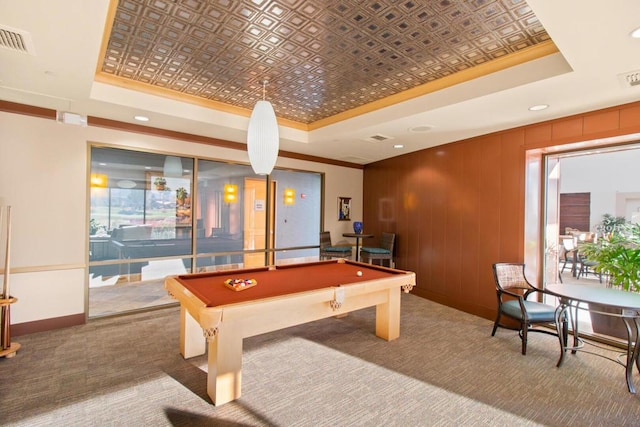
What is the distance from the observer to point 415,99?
3.71m

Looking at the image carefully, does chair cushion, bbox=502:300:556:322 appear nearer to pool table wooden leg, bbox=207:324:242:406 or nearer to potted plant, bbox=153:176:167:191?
pool table wooden leg, bbox=207:324:242:406

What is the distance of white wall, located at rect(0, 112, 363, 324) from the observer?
359cm

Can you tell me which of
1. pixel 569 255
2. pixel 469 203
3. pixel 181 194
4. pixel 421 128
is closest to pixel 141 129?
pixel 181 194

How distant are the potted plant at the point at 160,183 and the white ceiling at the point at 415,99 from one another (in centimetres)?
81

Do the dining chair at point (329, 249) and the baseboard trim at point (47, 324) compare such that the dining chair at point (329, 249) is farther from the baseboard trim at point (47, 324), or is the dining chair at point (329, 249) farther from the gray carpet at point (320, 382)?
the baseboard trim at point (47, 324)

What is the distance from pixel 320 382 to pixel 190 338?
1.42 metres

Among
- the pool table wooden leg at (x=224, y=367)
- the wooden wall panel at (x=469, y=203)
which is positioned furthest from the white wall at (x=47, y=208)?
the wooden wall panel at (x=469, y=203)

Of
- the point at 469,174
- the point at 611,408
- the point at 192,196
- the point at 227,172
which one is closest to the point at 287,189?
the point at 227,172

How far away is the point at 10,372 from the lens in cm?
278

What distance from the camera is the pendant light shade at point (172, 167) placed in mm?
4695

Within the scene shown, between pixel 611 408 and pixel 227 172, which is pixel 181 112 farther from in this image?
pixel 611 408

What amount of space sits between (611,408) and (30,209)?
613cm

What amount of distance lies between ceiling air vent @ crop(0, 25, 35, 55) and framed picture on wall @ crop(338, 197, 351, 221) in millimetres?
5348

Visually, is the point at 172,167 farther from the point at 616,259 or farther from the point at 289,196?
the point at 616,259
